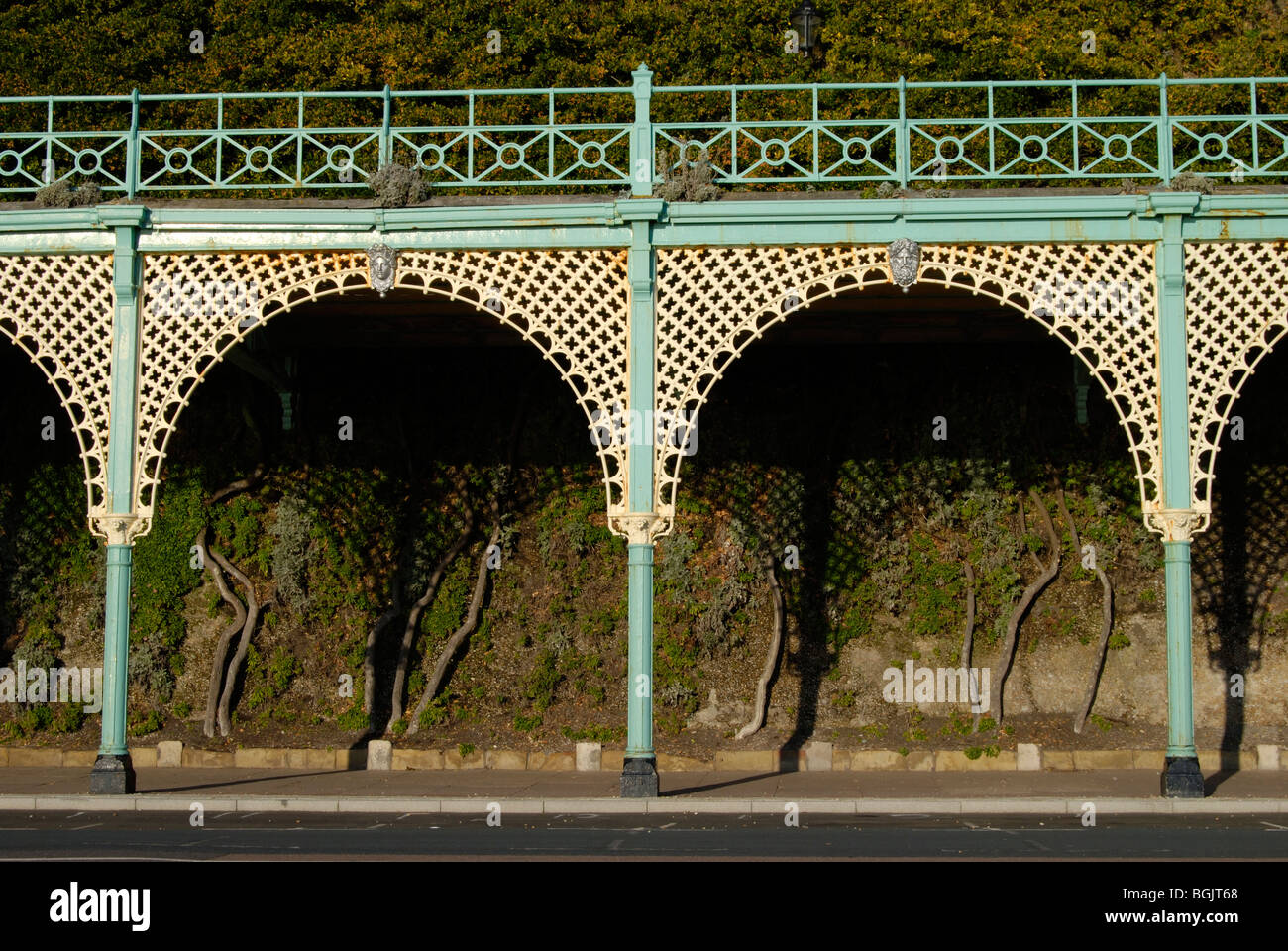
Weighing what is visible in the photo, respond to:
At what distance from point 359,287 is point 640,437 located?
225 cm

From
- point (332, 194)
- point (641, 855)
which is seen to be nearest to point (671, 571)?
point (332, 194)

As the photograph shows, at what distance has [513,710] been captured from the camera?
12969 millimetres

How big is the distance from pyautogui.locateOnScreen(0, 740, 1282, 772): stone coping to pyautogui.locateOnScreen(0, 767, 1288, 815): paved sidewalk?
270 millimetres

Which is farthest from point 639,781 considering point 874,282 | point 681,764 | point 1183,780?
point 874,282

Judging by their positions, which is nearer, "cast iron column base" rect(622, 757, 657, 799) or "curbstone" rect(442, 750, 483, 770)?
"cast iron column base" rect(622, 757, 657, 799)

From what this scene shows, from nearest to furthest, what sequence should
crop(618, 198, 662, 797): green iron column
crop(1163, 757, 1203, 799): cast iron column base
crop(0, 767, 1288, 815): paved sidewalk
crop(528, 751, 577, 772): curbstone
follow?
1. crop(0, 767, 1288, 815): paved sidewalk
2. crop(1163, 757, 1203, 799): cast iron column base
3. crop(618, 198, 662, 797): green iron column
4. crop(528, 751, 577, 772): curbstone

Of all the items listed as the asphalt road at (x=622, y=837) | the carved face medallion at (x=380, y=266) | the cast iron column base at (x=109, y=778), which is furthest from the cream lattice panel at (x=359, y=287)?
the asphalt road at (x=622, y=837)

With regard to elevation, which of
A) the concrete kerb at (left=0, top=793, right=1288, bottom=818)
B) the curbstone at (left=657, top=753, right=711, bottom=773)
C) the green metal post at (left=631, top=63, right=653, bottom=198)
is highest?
the green metal post at (left=631, top=63, right=653, bottom=198)

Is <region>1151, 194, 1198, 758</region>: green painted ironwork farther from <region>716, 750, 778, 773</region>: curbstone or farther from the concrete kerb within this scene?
<region>716, 750, 778, 773</region>: curbstone

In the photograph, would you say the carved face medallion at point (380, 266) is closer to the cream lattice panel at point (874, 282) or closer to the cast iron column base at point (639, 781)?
the cream lattice panel at point (874, 282)

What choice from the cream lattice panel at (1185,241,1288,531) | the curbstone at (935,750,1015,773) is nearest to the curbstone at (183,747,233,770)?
the curbstone at (935,750,1015,773)

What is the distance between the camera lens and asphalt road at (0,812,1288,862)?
22.6 ft

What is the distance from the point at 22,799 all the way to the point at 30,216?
391cm

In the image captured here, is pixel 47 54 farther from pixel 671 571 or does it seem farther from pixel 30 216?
pixel 671 571
